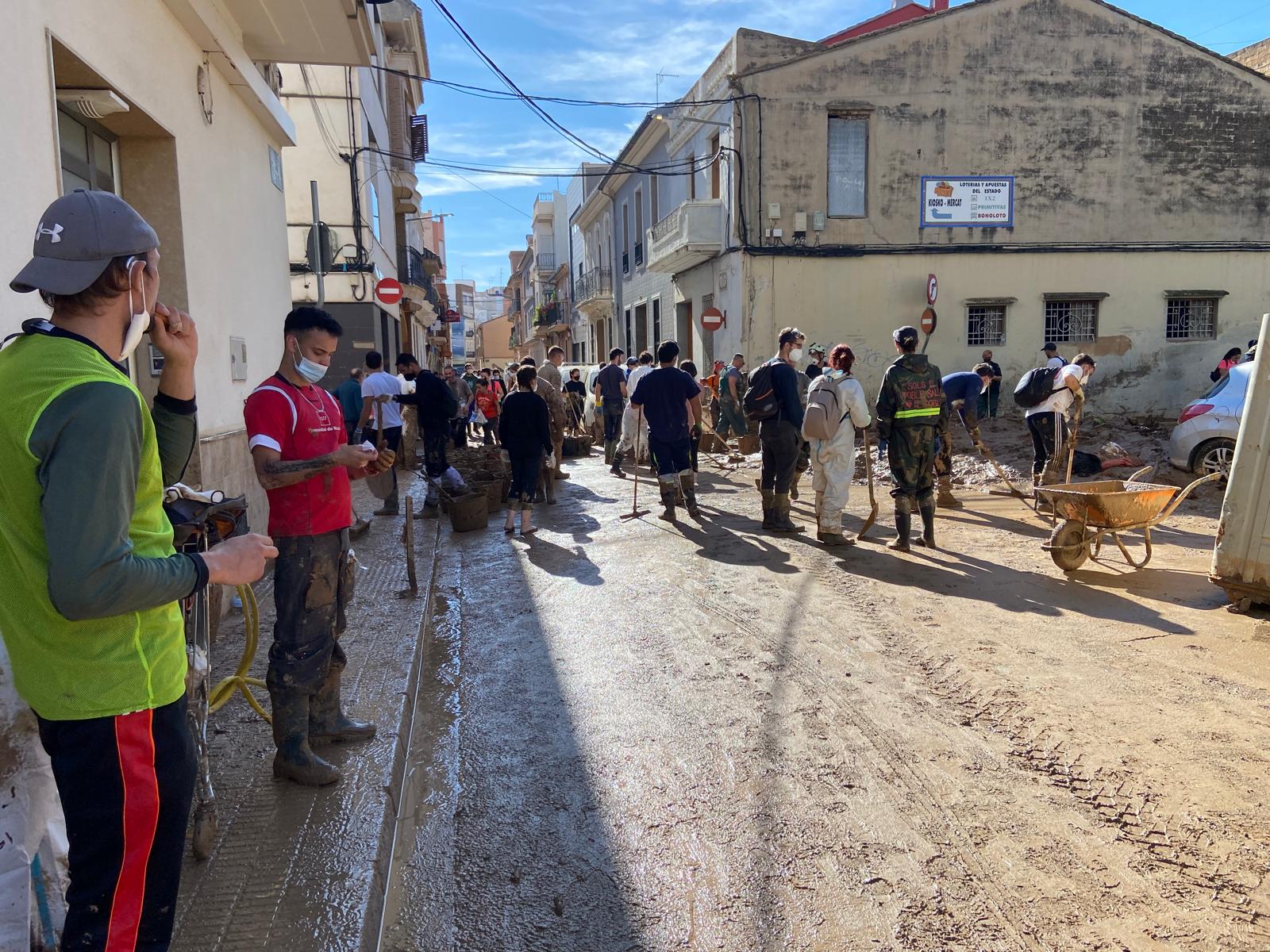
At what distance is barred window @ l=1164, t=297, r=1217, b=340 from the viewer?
19281mm

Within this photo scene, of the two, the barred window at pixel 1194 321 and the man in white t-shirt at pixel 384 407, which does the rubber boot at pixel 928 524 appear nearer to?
the man in white t-shirt at pixel 384 407

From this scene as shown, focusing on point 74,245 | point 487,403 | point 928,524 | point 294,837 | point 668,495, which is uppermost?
point 74,245

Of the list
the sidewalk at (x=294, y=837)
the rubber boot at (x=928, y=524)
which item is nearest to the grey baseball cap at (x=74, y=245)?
the sidewalk at (x=294, y=837)

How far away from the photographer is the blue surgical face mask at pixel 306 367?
3518 mm

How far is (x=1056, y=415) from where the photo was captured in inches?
384

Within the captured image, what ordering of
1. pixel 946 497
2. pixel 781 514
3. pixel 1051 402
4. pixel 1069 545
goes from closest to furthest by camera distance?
pixel 1069 545, pixel 781 514, pixel 1051 402, pixel 946 497

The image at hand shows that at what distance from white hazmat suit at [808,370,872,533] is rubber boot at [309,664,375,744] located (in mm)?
5334

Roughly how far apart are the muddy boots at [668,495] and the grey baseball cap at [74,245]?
7983 mm

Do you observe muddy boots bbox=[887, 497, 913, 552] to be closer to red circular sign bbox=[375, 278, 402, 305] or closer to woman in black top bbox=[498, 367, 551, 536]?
woman in black top bbox=[498, 367, 551, 536]

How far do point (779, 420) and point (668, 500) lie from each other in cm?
164

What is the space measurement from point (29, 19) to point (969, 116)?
61.0 ft

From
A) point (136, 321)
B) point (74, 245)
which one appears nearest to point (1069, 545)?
point (136, 321)

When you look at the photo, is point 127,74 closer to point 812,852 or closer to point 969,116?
point 812,852

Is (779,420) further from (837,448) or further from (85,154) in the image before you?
(85,154)
